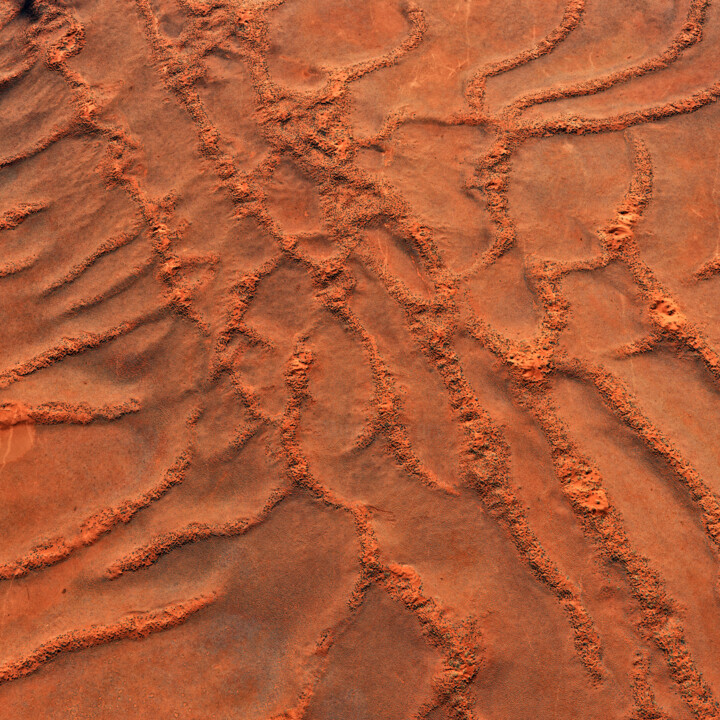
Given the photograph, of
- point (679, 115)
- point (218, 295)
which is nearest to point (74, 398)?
point (218, 295)

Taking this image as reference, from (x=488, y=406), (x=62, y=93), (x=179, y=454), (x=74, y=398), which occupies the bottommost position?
(x=488, y=406)

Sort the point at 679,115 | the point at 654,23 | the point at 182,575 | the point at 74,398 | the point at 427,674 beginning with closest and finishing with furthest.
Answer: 1. the point at 427,674
2. the point at 182,575
3. the point at 74,398
4. the point at 679,115
5. the point at 654,23

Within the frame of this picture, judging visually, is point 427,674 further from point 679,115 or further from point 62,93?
point 62,93

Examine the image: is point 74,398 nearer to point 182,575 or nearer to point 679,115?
point 182,575

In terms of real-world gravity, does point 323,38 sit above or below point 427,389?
above

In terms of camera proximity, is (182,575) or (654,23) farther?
(654,23)

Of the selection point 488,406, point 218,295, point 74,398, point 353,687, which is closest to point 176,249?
point 218,295

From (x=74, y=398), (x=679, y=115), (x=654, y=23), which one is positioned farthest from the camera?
(x=654, y=23)
